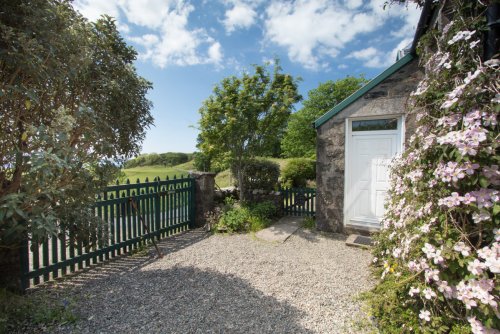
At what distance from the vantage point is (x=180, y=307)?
9.42 feet

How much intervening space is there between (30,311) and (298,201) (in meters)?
5.75

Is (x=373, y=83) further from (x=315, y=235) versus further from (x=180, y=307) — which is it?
(x=180, y=307)

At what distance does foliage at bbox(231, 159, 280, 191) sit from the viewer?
7.20 metres

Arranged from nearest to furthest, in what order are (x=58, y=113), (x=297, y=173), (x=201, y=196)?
(x=58, y=113)
(x=201, y=196)
(x=297, y=173)

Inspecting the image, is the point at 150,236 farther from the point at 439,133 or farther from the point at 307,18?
the point at 307,18

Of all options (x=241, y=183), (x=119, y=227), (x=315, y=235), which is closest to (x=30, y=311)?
(x=119, y=227)

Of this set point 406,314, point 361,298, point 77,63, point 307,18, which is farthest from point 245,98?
point 406,314

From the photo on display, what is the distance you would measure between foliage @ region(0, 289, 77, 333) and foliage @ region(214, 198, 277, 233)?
349cm

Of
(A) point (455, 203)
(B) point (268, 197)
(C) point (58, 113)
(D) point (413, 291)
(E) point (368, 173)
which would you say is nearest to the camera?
(A) point (455, 203)

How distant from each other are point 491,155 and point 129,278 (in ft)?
14.0

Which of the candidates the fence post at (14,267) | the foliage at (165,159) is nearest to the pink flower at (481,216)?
the fence post at (14,267)

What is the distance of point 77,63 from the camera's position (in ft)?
8.01

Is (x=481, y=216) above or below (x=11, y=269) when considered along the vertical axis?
above

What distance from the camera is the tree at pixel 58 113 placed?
190 cm
